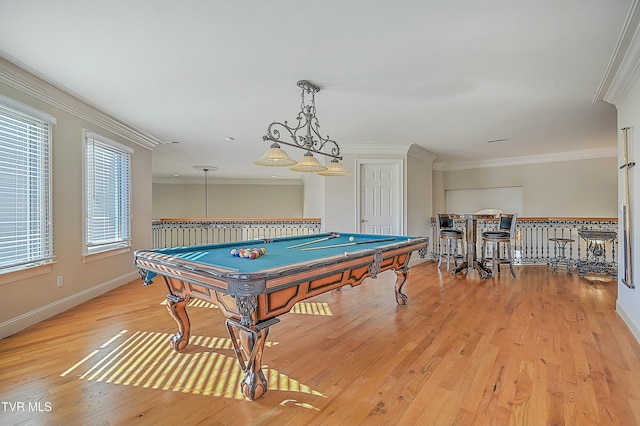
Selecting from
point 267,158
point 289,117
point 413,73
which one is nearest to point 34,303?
point 267,158

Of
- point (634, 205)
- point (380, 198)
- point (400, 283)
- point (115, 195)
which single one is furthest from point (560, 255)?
point (115, 195)

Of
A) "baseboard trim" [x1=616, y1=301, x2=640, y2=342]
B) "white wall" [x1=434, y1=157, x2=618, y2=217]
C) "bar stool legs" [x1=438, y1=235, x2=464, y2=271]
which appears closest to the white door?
"bar stool legs" [x1=438, y1=235, x2=464, y2=271]

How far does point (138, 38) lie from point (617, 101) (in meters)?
4.51

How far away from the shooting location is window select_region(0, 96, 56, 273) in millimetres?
2738

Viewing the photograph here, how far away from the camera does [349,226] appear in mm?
5992

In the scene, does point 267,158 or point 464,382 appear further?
point 267,158

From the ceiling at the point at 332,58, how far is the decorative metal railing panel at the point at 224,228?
2.42 metres

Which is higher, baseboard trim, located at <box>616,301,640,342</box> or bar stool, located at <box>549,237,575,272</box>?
bar stool, located at <box>549,237,575,272</box>

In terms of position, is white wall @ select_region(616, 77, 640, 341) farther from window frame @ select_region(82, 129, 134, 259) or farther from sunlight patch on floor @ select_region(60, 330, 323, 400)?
window frame @ select_region(82, 129, 134, 259)

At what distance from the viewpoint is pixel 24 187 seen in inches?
115

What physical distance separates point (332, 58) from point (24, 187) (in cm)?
307

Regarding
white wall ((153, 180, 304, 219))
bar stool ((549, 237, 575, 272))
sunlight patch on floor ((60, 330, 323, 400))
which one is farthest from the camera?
white wall ((153, 180, 304, 219))

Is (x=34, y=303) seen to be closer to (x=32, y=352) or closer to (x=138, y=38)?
(x=32, y=352)

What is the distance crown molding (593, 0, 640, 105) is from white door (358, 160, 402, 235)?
3177 mm
